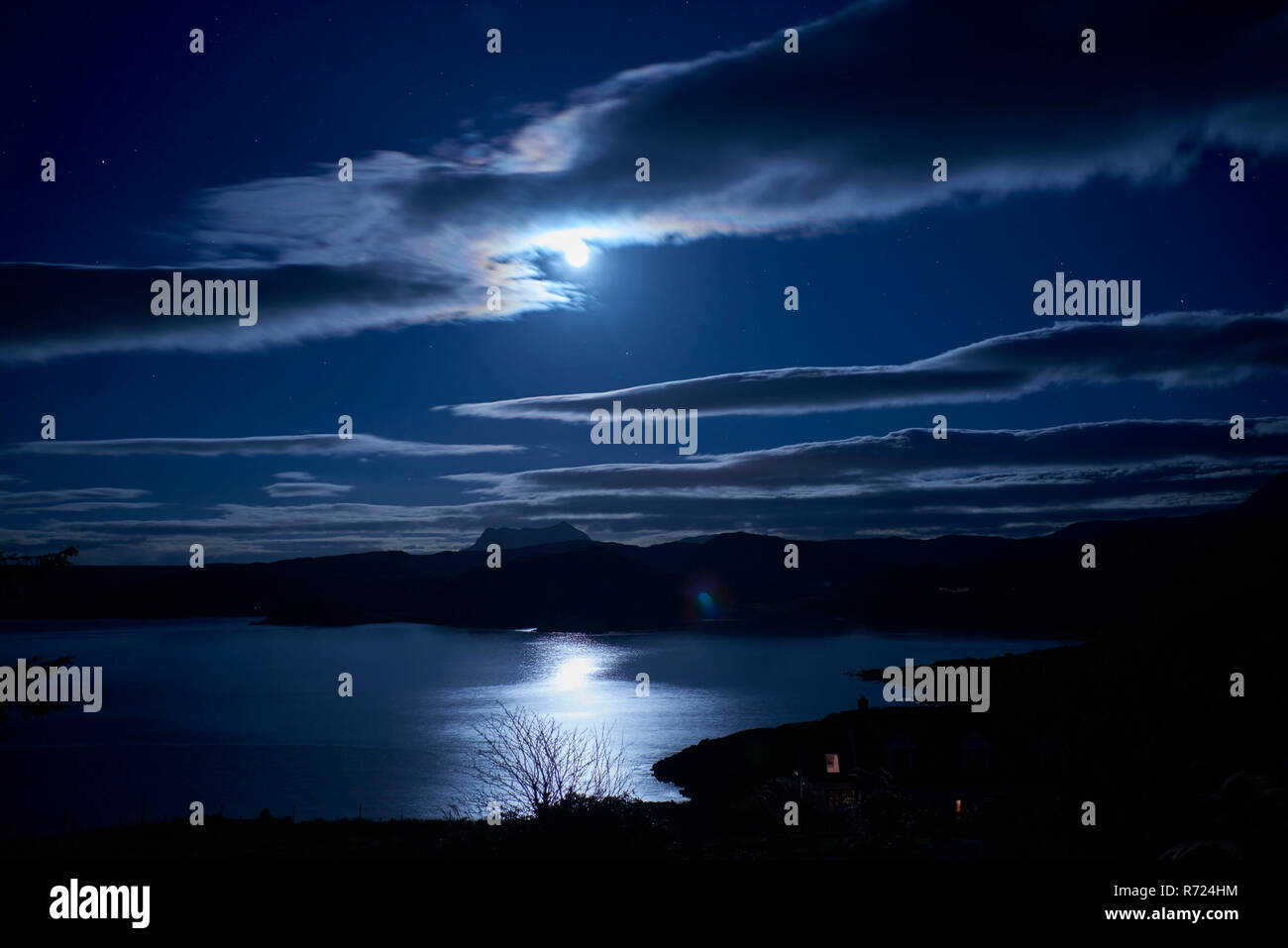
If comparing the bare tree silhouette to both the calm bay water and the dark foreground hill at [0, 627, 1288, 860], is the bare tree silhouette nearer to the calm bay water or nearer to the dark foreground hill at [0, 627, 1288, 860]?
the dark foreground hill at [0, 627, 1288, 860]

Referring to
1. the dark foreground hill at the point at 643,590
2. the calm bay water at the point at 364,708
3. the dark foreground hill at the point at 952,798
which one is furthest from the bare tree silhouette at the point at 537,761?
the dark foreground hill at the point at 643,590

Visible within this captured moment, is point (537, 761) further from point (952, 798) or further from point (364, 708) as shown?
point (364, 708)

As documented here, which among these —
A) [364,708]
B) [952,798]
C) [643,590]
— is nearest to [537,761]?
[952,798]

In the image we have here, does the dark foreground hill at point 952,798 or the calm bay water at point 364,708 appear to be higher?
the dark foreground hill at point 952,798

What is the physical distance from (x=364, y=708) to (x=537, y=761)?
8407 centimetres

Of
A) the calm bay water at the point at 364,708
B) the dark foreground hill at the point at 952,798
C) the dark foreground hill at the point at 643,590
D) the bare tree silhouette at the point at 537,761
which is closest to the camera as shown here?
the dark foreground hill at the point at 952,798

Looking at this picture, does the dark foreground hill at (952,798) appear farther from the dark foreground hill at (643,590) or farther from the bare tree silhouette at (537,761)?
the dark foreground hill at (643,590)

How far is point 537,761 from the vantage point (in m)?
14.2

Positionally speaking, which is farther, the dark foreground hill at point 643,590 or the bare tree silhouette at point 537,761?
the dark foreground hill at point 643,590

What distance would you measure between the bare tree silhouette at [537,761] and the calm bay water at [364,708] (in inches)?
96.7

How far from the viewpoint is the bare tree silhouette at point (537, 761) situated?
17.3 metres

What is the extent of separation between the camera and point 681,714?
81.3 m

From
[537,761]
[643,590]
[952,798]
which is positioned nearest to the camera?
[537,761]

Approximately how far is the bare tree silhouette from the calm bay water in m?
2.46
